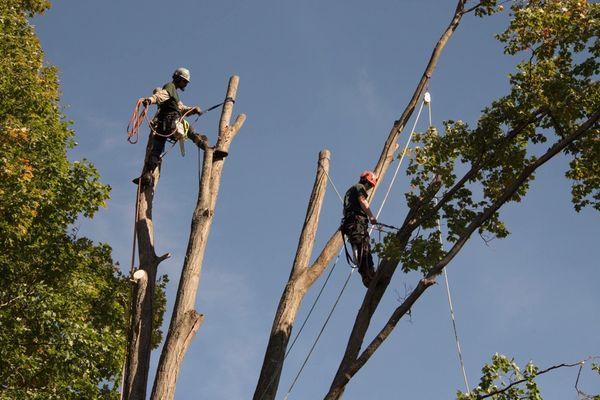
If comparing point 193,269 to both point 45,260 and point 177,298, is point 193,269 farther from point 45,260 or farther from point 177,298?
point 45,260

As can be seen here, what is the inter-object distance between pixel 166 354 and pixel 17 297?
22.4ft

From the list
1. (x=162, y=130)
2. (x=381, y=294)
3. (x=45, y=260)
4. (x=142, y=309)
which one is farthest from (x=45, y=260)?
(x=381, y=294)

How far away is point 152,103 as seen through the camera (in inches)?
428

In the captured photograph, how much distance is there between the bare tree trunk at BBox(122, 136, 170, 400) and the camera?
8883mm

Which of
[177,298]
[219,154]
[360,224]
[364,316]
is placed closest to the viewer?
[364,316]

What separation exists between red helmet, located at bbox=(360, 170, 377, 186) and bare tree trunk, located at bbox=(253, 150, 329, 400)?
20.2 inches

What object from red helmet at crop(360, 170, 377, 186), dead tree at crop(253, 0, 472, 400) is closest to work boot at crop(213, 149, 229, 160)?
dead tree at crop(253, 0, 472, 400)

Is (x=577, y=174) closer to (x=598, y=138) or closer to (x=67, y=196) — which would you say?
(x=598, y=138)

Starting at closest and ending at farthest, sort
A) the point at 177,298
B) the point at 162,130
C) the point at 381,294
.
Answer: the point at 381,294
the point at 177,298
the point at 162,130

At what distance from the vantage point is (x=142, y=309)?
30.6 feet

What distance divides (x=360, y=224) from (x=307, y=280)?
1121mm

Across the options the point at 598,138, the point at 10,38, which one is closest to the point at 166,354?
the point at 598,138

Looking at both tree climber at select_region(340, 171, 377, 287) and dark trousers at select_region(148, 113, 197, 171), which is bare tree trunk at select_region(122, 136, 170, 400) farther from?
tree climber at select_region(340, 171, 377, 287)

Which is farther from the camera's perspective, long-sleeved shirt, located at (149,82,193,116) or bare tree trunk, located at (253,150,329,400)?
long-sleeved shirt, located at (149,82,193,116)
